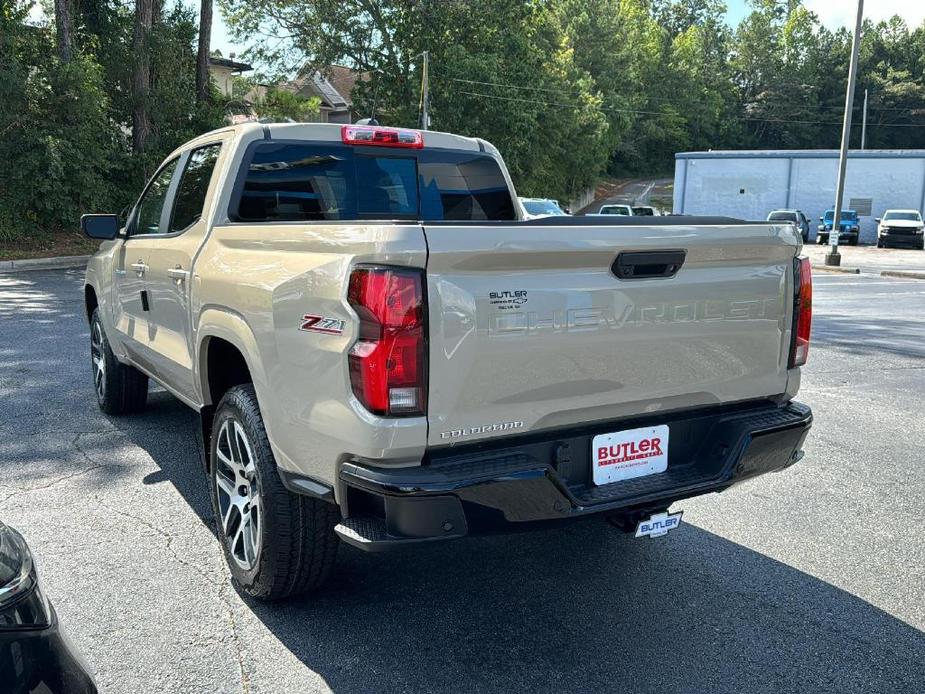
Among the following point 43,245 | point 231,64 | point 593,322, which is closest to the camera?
point 593,322

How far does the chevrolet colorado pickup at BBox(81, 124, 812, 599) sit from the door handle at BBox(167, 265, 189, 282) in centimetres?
3

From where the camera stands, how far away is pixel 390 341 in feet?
8.33

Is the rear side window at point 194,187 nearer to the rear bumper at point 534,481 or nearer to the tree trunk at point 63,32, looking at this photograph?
the rear bumper at point 534,481

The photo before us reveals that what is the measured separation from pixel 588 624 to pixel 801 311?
1.60 metres

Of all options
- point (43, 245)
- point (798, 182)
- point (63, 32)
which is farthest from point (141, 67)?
point (798, 182)

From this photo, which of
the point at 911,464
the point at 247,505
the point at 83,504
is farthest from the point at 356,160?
the point at 911,464

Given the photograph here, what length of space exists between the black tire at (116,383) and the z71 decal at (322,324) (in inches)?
138

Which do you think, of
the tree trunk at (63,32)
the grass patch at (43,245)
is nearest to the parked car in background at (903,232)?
the grass patch at (43,245)

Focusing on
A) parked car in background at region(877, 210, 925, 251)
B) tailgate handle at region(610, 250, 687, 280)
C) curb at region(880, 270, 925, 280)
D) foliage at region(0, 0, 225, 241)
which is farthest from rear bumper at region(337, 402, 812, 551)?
parked car in background at region(877, 210, 925, 251)

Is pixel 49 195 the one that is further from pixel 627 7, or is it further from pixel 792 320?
pixel 627 7

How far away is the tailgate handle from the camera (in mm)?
2867

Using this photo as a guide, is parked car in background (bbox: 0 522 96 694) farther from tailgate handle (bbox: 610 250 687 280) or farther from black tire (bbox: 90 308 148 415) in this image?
black tire (bbox: 90 308 148 415)

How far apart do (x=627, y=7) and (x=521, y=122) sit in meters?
51.0

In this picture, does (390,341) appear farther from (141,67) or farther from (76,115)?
(141,67)
